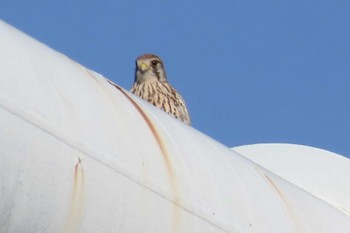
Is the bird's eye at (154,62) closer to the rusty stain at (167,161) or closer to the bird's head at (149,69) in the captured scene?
the bird's head at (149,69)

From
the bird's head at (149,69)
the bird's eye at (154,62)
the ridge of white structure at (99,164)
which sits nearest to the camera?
the ridge of white structure at (99,164)

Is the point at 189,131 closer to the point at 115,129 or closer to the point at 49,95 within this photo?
the point at 115,129

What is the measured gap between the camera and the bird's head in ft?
24.0

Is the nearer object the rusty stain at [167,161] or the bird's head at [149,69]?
the rusty stain at [167,161]

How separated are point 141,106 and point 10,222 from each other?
25.2 inches

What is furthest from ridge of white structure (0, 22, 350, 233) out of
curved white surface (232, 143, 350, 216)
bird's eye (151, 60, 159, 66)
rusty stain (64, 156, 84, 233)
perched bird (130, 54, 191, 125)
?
bird's eye (151, 60, 159, 66)

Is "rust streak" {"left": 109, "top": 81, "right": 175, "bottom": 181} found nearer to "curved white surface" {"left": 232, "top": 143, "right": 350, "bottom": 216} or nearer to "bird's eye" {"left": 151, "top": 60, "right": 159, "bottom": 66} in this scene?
"curved white surface" {"left": 232, "top": 143, "right": 350, "bottom": 216}

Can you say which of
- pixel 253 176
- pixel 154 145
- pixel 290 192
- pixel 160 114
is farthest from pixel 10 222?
pixel 290 192

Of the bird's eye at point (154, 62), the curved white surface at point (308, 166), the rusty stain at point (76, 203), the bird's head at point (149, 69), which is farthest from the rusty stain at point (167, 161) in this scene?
the bird's eye at point (154, 62)

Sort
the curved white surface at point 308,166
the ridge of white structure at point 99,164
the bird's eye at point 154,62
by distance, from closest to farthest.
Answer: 1. the ridge of white structure at point 99,164
2. the curved white surface at point 308,166
3. the bird's eye at point 154,62

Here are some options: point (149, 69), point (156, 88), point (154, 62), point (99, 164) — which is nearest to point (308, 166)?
point (99, 164)

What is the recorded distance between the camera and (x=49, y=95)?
1.83 m

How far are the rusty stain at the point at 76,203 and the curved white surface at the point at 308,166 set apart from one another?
5.50ft

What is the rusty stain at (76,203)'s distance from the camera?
1.75 m
